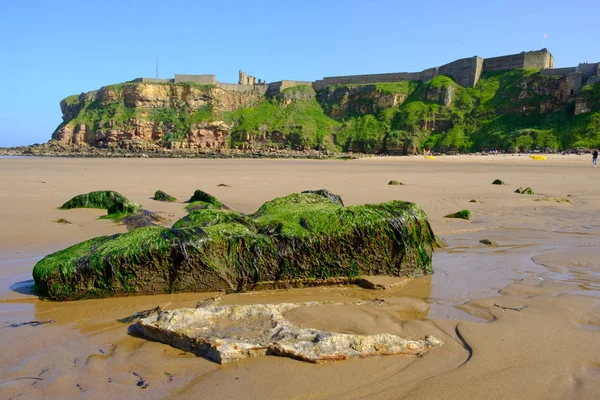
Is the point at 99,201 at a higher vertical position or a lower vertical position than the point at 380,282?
higher

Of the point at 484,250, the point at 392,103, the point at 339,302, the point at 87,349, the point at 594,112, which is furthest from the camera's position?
the point at 392,103

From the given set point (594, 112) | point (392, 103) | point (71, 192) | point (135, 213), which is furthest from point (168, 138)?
point (135, 213)

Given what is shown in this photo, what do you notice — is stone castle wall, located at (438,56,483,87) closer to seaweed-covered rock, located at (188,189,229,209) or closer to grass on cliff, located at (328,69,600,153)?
grass on cliff, located at (328,69,600,153)

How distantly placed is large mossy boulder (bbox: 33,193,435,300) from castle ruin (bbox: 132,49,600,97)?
58.5m

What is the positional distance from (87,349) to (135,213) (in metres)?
5.42

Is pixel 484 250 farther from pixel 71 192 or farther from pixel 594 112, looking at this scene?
pixel 594 112

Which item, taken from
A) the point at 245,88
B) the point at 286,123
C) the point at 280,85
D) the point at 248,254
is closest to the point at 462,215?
the point at 248,254

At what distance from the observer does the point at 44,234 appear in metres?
6.73

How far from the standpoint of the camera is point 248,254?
4.57m

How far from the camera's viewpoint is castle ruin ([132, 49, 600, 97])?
54.7m

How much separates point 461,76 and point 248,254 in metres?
68.3

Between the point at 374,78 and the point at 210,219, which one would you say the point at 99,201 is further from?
the point at 374,78

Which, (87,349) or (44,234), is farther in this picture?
(44,234)

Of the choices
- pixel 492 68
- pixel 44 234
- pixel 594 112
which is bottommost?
pixel 44 234
